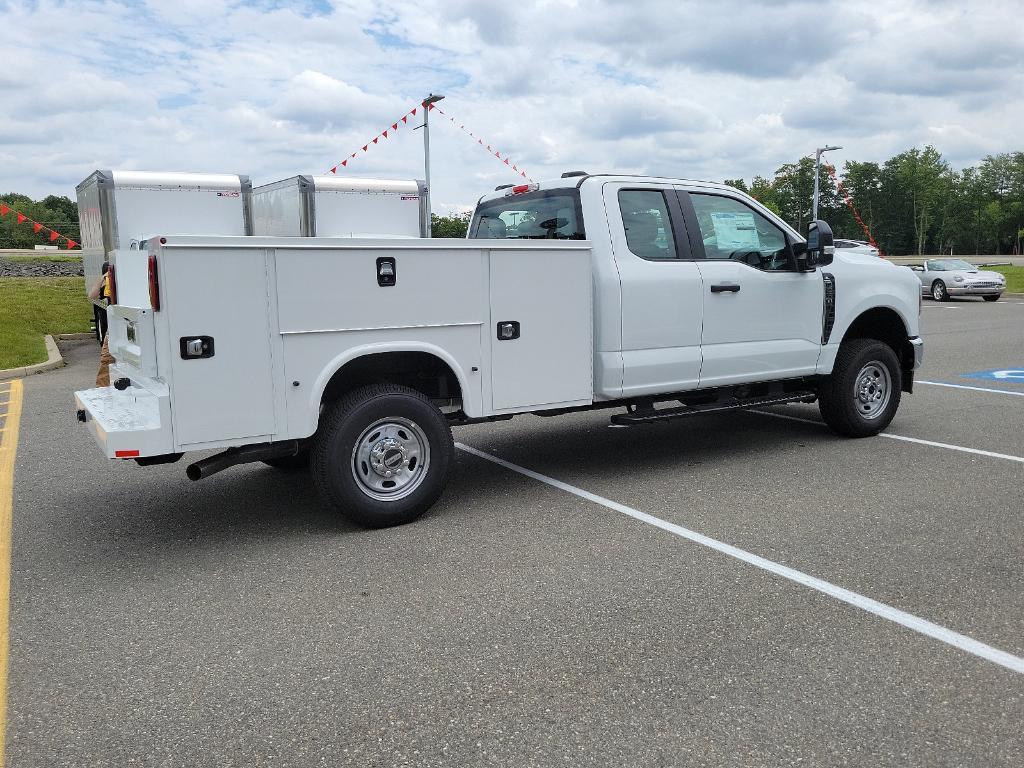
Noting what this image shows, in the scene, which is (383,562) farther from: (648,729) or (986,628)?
(986,628)

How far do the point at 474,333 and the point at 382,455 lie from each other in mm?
933

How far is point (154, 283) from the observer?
4.48 m

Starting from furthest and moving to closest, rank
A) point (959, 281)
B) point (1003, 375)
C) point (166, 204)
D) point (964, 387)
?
point (959, 281), point (166, 204), point (1003, 375), point (964, 387)

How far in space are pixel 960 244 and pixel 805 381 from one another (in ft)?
358

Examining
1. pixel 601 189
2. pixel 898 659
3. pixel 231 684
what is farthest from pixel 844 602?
pixel 601 189

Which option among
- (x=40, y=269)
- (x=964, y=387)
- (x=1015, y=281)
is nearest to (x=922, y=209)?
(x=1015, y=281)

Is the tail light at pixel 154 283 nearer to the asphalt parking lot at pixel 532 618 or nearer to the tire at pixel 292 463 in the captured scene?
the asphalt parking lot at pixel 532 618

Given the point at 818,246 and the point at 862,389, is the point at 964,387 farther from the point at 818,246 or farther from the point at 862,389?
the point at 818,246

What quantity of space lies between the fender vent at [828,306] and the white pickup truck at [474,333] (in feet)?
0.05

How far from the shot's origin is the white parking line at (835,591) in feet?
11.7

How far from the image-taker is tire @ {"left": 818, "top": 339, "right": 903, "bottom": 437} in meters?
7.31

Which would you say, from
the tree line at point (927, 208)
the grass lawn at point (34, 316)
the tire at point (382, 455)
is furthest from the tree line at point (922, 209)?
the tire at point (382, 455)

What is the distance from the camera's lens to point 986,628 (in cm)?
378

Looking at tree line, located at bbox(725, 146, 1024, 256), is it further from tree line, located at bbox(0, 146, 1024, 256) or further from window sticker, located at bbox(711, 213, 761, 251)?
window sticker, located at bbox(711, 213, 761, 251)
